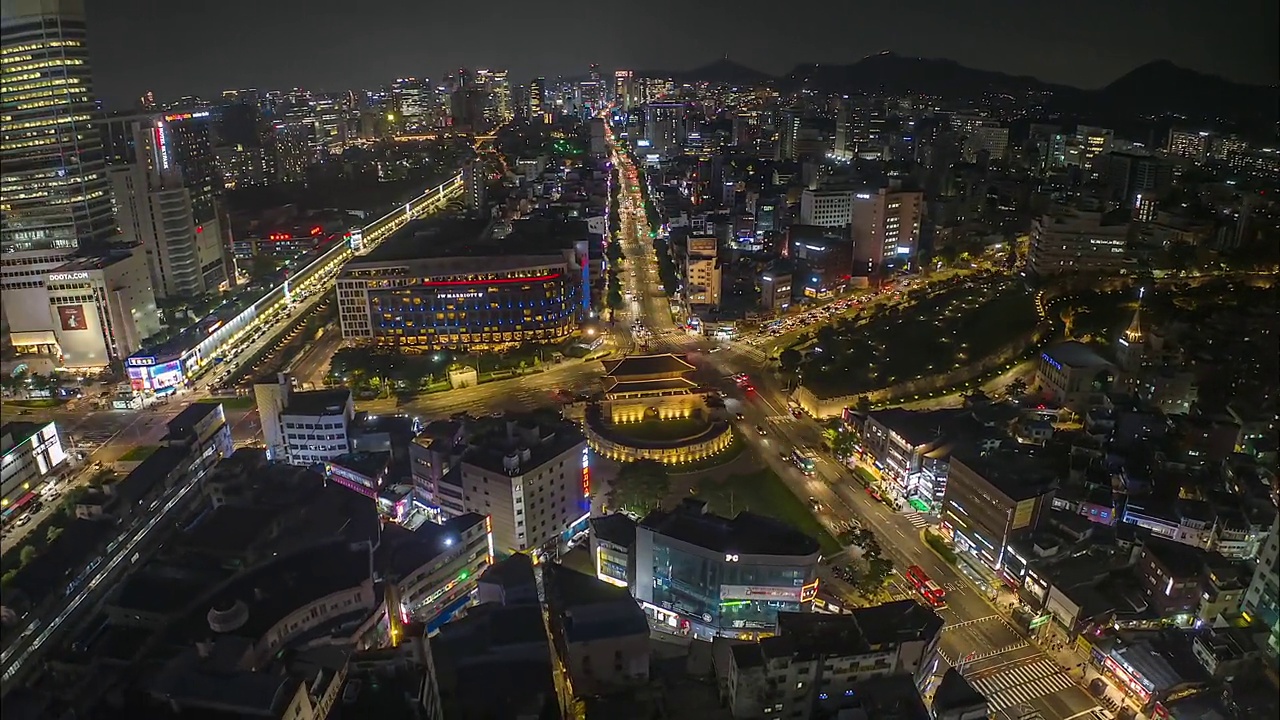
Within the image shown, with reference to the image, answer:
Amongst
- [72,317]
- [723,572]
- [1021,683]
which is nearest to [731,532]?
[723,572]

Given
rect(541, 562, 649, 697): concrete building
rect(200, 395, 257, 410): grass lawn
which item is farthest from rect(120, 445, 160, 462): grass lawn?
rect(541, 562, 649, 697): concrete building

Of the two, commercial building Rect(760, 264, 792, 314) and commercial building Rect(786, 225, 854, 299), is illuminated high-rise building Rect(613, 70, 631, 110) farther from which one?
commercial building Rect(760, 264, 792, 314)

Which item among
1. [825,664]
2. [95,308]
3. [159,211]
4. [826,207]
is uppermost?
[159,211]

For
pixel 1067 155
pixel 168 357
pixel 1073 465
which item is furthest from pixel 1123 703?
pixel 1067 155

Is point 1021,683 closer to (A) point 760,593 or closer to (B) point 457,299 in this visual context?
(A) point 760,593

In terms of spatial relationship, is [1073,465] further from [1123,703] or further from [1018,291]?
[1018,291]

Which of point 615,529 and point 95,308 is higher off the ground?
point 95,308
